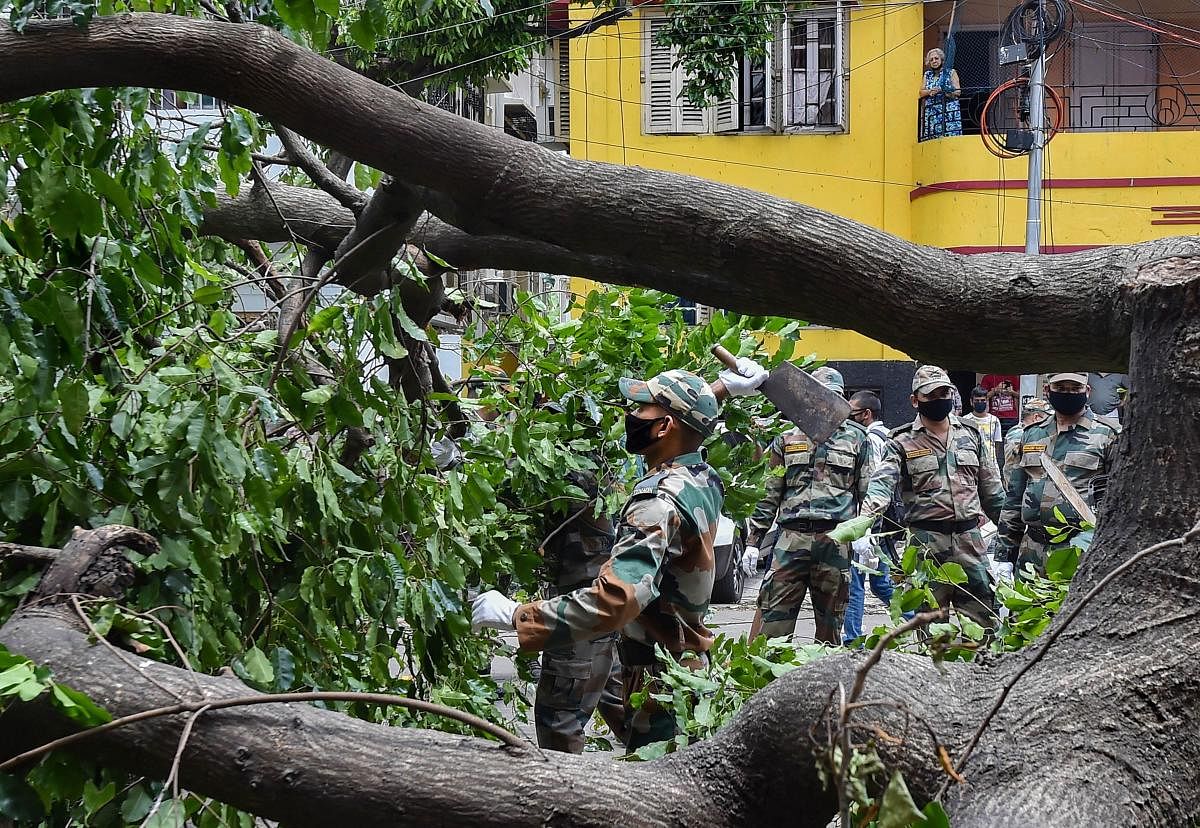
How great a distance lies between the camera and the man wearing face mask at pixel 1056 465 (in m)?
8.39

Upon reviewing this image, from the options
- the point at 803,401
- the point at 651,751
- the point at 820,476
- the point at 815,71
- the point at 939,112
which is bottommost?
the point at 820,476

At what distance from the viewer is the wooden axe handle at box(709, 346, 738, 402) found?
6195mm

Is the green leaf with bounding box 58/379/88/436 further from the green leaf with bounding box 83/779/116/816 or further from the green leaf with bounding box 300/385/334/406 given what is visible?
the green leaf with bounding box 83/779/116/816

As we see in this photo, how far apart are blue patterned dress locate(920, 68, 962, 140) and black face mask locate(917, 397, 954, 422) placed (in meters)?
12.6

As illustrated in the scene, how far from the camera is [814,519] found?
27.9 feet

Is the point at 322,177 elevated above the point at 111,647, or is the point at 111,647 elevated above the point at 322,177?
the point at 322,177

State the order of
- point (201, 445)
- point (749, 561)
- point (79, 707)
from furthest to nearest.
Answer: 1. point (749, 561)
2. point (201, 445)
3. point (79, 707)

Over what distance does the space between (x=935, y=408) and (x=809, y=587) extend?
58.1 inches

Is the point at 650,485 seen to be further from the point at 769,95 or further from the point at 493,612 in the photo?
the point at 769,95

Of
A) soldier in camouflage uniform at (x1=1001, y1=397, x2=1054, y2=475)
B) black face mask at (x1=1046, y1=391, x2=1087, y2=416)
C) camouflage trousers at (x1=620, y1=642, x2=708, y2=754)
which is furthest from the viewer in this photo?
soldier in camouflage uniform at (x1=1001, y1=397, x2=1054, y2=475)

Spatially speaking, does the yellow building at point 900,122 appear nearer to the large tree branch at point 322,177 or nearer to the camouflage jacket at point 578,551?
the camouflage jacket at point 578,551

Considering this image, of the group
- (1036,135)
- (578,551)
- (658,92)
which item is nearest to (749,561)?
(578,551)

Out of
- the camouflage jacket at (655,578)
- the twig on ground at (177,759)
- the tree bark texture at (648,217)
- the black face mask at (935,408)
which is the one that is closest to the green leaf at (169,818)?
the twig on ground at (177,759)

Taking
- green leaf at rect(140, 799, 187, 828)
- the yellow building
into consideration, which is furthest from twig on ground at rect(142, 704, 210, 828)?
the yellow building
